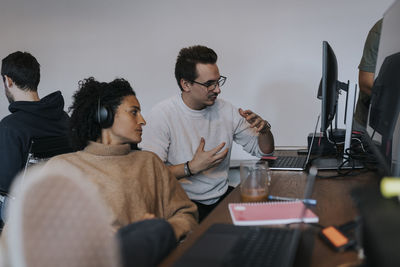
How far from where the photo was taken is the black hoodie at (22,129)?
1.79 m

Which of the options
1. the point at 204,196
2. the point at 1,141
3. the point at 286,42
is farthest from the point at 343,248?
the point at 286,42

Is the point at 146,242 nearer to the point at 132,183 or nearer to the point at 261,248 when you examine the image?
the point at 261,248

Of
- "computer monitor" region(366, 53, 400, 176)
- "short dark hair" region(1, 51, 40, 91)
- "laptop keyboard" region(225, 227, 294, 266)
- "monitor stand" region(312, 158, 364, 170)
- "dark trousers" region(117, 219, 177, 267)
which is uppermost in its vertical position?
"short dark hair" region(1, 51, 40, 91)

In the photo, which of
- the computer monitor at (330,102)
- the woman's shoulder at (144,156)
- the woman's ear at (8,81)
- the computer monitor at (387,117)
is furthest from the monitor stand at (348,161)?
the woman's ear at (8,81)

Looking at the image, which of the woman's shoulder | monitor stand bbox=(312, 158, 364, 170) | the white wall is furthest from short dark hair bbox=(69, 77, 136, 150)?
the white wall

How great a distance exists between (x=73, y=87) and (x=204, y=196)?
1819mm

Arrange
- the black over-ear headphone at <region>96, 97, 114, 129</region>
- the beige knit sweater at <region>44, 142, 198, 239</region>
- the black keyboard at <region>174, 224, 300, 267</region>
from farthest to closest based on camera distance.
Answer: the black over-ear headphone at <region>96, 97, 114, 129</region> → the beige knit sweater at <region>44, 142, 198, 239</region> → the black keyboard at <region>174, 224, 300, 267</region>

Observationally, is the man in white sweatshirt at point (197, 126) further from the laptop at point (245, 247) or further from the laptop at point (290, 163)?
the laptop at point (245, 247)

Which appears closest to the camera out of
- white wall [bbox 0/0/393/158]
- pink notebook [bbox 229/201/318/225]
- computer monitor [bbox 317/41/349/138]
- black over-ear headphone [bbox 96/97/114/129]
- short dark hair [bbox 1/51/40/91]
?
pink notebook [bbox 229/201/318/225]

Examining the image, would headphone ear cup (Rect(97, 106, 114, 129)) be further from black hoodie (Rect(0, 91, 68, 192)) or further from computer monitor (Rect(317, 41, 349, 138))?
computer monitor (Rect(317, 41, 349, 138))

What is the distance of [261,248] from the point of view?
0.70 metres

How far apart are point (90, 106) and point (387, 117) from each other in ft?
3.12

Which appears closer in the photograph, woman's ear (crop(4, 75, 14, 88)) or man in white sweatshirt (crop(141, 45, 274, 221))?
man in white sweatshirt (crop(141, 45, 274, 221))

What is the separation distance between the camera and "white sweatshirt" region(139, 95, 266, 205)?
1803 millimetres
